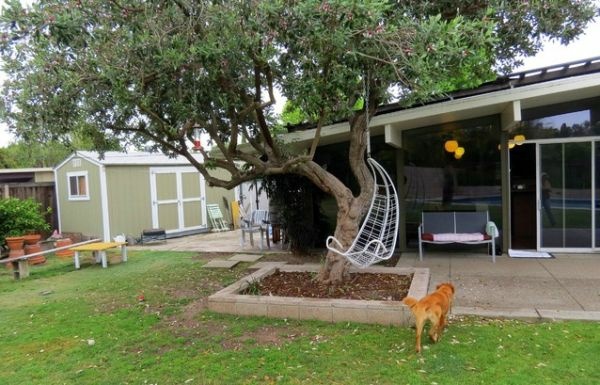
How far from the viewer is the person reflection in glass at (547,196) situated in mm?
7477

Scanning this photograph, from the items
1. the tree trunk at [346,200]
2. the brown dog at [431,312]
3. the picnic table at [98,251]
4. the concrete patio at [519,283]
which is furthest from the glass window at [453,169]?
the picnic table at [98,251]

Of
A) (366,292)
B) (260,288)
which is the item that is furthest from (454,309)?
(260,288)

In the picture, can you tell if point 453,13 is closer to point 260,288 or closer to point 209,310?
point 260,288

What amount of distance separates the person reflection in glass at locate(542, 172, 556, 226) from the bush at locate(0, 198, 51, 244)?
10268 mm

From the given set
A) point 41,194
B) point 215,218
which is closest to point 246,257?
point 215,218

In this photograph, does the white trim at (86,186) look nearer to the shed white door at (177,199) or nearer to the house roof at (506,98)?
the shed white door at (177,199)

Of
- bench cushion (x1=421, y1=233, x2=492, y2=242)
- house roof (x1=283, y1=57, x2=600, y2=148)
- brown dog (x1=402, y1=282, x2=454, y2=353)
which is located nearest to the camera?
brown dog (x1=402, y1=282, x2=454, y2=353)

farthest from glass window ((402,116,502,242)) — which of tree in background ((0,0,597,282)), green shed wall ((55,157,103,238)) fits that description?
green shed wall ((55,157,103,238))

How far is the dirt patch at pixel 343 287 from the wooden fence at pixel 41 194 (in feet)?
27.9

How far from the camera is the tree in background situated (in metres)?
3.59

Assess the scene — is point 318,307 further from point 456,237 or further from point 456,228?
point 456,228

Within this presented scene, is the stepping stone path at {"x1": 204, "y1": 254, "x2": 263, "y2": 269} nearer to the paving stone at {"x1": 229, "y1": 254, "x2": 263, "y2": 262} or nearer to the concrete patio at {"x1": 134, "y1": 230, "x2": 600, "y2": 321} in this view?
the paving stone at {"x1": 229, "y1": 254, "x2": 263, "y2": 262}

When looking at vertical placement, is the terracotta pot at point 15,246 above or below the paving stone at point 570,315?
above

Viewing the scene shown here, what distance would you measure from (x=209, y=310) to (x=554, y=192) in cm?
613
